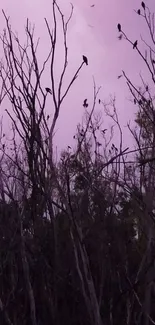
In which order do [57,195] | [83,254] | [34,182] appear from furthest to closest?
1. [34,182]
2. [57,195]
3. [83,254]

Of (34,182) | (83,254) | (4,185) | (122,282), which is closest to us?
(83,254)

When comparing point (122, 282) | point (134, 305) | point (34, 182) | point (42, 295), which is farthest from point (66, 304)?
point (34, 182)

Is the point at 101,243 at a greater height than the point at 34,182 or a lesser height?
lesser

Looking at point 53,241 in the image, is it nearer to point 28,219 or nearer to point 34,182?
point 28,219

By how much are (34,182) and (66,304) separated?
1.18 meters

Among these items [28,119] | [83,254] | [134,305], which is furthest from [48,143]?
[134,305]

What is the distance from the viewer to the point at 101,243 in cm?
412

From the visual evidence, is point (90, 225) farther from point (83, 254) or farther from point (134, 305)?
point (83, 254)

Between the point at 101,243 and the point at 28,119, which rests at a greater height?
the point at 28,119

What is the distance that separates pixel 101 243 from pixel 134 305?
2.19ft

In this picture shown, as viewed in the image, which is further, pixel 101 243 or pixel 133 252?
pixel 133 252

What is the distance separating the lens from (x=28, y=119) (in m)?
3.56

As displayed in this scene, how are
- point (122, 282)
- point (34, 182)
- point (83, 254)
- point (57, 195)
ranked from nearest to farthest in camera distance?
1. point (83, 254)
2. point (57, 195)
3. point (34, 182)
4. point (122, 282)

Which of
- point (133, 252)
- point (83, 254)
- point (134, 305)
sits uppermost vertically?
point (133, 252)
